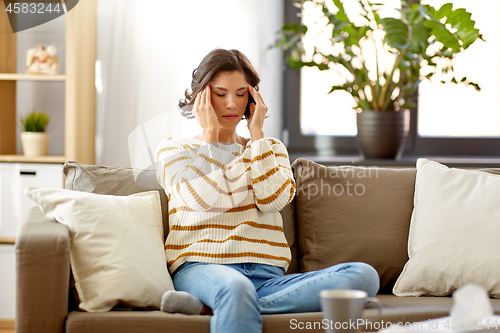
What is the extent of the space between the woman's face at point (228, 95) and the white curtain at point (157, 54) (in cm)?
78

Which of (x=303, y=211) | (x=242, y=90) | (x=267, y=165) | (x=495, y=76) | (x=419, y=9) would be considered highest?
(x=419, y=9)

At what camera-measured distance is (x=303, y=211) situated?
5.61 feet

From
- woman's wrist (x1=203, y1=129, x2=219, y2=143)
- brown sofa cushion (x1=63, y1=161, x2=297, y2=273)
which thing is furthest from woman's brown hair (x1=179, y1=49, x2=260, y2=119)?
brown sofa cushion (x1=63, y1=161, x2=297, y2=273)

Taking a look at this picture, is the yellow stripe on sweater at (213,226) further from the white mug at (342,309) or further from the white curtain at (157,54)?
the white curtain at (157,54)

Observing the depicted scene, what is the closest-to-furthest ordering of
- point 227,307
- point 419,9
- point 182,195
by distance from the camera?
1. point 227,307
2. point 182,195
3. point 419,9

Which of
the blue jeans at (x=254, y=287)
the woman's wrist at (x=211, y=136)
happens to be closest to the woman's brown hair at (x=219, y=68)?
the woman's wrist at (x=211, y=136)

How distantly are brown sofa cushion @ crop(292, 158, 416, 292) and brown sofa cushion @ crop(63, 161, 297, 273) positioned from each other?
4 centimetres

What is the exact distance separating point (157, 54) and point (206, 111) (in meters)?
1.07

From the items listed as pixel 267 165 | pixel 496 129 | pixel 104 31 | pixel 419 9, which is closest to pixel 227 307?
pixel 267 165

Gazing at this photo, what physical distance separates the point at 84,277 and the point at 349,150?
5.72 feet

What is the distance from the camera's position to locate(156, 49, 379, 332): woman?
4.25 feet

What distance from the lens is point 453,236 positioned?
1551 millimetres

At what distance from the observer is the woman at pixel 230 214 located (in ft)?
4.25

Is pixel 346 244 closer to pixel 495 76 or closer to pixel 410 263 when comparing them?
pixel 410 263
